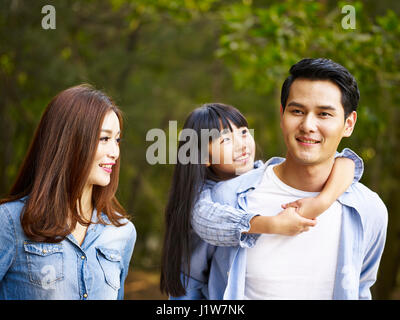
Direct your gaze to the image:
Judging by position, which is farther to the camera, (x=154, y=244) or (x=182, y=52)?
(x=154, y=244)

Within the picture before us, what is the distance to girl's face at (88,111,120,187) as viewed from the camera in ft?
7.25

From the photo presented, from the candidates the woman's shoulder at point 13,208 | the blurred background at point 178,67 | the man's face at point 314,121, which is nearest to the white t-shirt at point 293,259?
the man's face at point 314,121

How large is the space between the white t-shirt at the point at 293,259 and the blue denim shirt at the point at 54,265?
710 mm

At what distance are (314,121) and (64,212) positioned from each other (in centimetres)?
124

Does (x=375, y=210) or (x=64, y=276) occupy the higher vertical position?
(x=375, y=210)

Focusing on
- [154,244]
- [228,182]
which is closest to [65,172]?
[228,182]

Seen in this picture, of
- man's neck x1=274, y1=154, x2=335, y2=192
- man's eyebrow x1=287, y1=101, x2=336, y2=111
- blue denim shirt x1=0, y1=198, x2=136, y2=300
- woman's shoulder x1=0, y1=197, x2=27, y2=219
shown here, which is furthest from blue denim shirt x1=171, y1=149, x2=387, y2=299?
woman's shoulder x1=0, y1=197, x2=27, y2=219

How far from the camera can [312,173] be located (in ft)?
7.16

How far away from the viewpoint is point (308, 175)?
2191 millimetres

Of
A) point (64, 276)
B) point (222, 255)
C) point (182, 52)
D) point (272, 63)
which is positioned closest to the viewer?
point (64, 276)

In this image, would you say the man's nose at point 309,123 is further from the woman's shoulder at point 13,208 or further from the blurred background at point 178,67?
the blurred background at point 178,67

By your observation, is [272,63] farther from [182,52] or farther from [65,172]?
[182,52]

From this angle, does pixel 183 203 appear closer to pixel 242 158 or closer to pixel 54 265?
pixel 242 158

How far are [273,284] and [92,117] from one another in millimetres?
1188
